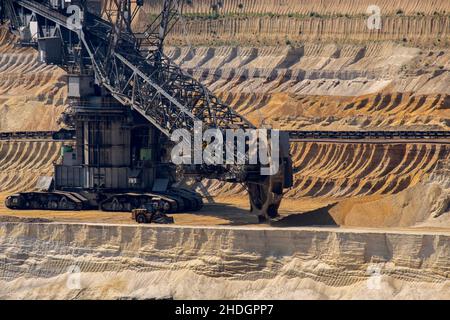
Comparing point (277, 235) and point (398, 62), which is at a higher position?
point (398, 62)

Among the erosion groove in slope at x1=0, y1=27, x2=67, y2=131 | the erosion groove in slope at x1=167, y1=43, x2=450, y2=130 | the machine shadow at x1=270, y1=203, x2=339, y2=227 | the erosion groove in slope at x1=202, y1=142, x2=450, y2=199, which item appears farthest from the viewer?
the erosion groove in slope at x1=0, y1=27, x2=67, y2=131

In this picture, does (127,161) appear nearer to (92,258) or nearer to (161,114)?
(161,114)

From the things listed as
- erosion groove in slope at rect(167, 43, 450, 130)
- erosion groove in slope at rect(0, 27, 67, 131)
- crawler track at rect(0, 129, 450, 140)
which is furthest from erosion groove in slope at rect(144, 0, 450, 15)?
crawler track at rect(0, 129, 450, 140)

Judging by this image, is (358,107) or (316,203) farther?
(358,107)

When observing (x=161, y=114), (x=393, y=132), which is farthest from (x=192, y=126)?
(x=393, y=132)

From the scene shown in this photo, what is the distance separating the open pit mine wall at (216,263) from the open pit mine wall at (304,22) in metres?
37.7

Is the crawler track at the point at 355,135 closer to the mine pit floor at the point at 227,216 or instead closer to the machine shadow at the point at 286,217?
the mine pit floor at the point at 227,216

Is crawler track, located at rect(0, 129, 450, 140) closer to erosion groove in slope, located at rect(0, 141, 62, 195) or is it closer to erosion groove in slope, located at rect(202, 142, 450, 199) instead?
erosion groove in slope, located at rect(202, 142, 450, 199)

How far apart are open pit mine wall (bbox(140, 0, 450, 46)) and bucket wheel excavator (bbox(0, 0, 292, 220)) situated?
24461 mm

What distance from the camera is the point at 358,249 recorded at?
240 feet

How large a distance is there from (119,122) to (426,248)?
26487mm

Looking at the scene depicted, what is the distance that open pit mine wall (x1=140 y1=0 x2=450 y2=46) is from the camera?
123062 mm

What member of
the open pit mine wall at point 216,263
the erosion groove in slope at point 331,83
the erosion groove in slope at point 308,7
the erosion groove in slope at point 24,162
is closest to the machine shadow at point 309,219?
the open pit mine wall at point 216,263

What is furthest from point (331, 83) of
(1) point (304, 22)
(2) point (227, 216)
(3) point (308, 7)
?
(2) point (227, 216)
